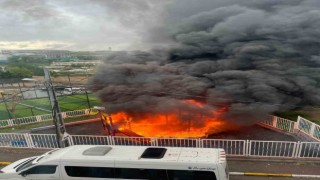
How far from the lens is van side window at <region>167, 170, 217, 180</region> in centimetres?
870

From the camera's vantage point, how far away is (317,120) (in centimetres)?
1972

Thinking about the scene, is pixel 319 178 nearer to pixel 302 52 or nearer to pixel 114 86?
pixel 302 52

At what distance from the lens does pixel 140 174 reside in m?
9.12

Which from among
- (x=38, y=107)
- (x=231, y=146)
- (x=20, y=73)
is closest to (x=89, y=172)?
(x=231, y=146)

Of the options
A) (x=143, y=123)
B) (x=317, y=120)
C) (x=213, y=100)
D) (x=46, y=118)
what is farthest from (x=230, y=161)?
(x=46, y=118)

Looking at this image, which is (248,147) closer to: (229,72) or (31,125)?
(229,72)

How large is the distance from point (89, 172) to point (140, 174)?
196 centimetres

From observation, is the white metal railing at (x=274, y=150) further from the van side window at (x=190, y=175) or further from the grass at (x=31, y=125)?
the grass at (x=31, y=125)

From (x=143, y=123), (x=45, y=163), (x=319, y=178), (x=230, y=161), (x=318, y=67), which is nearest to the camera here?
(x=45, y=163)

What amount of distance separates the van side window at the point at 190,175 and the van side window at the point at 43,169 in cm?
454

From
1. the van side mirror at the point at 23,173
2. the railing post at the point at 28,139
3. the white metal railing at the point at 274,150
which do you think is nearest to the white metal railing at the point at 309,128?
the white metal railing at the point at 274,150

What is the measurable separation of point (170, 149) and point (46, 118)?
56.8 ft

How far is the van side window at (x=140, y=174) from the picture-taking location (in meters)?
8.99

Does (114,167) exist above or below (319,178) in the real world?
above
